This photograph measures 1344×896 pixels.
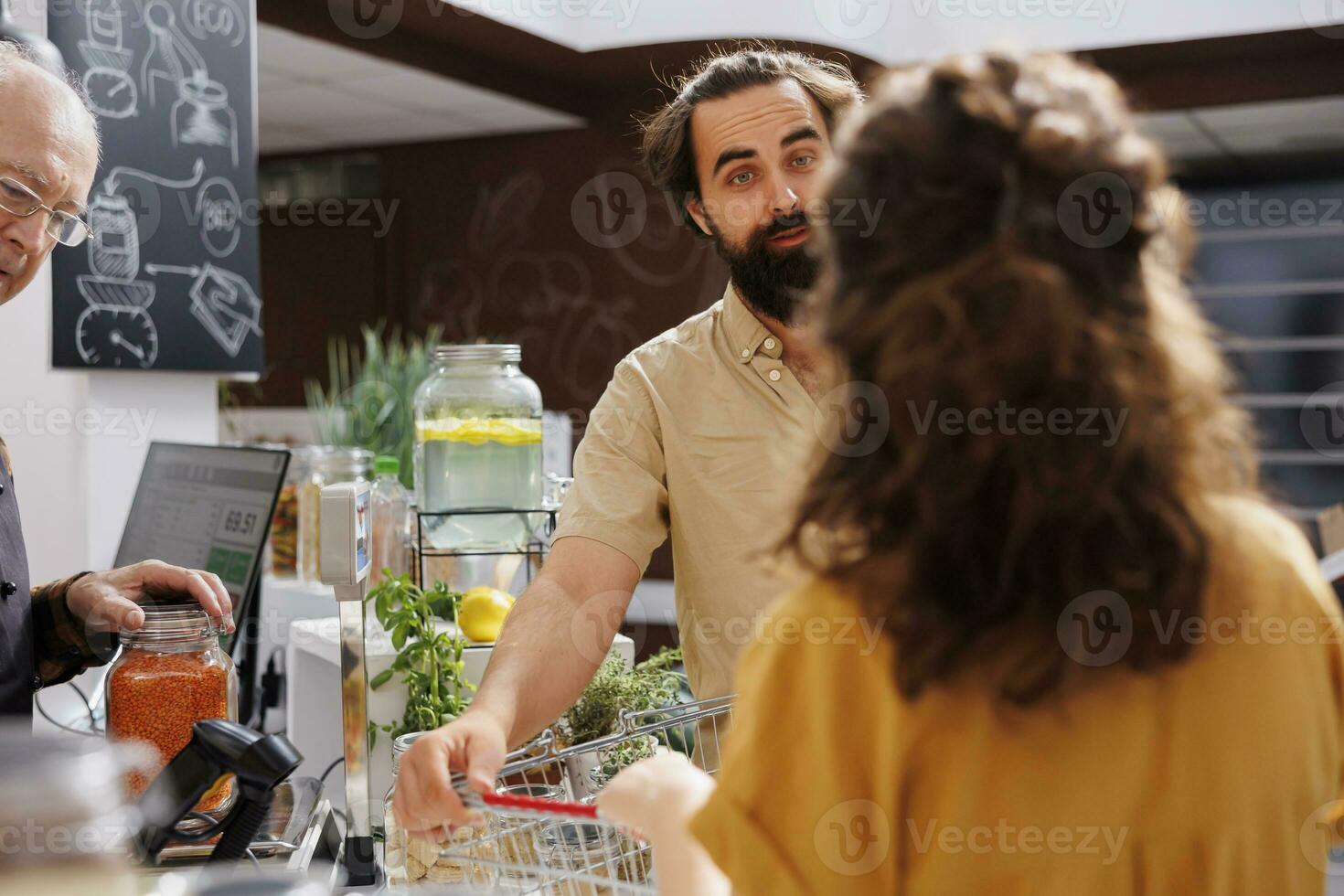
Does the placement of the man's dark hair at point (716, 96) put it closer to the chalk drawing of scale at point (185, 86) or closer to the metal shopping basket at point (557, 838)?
the metal shopping basket at point (557, 838)

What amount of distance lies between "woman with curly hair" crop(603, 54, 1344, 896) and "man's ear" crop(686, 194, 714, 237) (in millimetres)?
1087

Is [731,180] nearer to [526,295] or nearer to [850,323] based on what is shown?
[850,323]

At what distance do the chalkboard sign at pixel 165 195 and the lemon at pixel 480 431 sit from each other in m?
1.10

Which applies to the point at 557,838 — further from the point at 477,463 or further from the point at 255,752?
the point at 477,463

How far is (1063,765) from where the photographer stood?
67 cm

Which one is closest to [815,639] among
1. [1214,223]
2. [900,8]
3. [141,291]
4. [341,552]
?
[341,552]

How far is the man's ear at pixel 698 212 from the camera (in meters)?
1.79

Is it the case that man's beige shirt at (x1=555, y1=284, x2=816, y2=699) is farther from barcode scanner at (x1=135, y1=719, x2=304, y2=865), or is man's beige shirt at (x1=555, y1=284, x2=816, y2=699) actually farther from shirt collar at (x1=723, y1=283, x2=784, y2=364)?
barcode scanner at (x1=135, y1=719, x2=304, y2=865)

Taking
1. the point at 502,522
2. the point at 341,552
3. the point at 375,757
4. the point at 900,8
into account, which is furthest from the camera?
the point at 900,8

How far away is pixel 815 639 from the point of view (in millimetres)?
689

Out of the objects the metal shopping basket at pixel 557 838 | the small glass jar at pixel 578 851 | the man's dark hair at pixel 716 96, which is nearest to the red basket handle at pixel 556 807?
the metal shopping basket at pixel 557 838

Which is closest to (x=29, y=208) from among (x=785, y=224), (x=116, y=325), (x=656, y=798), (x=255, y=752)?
(x=255, y=752)

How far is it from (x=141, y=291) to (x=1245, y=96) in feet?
13.8

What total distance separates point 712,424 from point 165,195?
1.86 meters
